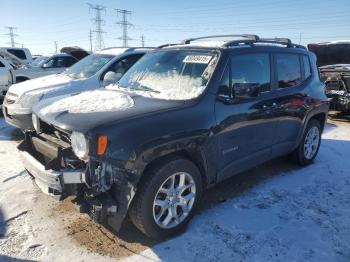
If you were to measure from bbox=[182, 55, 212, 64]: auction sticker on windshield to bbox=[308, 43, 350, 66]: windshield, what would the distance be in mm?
10235

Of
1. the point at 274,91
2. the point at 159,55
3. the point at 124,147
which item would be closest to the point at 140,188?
the point at 124,147

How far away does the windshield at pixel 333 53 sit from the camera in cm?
1298

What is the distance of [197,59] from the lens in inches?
163

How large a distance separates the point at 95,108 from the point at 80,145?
57 cm

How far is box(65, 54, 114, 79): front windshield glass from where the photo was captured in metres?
7.72

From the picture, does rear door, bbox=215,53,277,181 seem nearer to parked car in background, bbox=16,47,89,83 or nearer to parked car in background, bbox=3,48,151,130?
parked car in background, bbox=3,48,151,130

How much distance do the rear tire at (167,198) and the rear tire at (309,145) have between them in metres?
2.54

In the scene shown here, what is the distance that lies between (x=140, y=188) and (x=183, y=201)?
60 cm

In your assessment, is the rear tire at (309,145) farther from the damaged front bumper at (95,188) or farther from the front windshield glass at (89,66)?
the front windshield glass at (89,66)

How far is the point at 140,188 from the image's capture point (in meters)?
3.24

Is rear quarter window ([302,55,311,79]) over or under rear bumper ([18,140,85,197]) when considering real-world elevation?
over

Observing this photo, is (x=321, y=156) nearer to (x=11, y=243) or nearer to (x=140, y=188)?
(x=140, y=188)

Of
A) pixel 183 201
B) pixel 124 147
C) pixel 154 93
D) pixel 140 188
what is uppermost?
pixel 154 93

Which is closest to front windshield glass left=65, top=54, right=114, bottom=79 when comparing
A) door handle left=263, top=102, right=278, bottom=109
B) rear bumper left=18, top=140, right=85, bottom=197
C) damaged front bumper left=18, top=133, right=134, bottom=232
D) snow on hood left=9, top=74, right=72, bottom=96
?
snow on hood left=9, top=74, right=72, bottom=96
